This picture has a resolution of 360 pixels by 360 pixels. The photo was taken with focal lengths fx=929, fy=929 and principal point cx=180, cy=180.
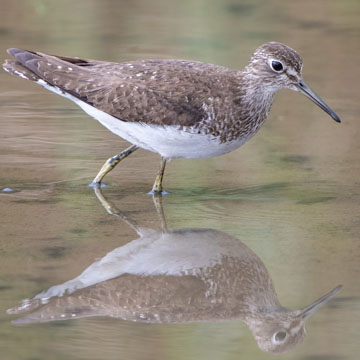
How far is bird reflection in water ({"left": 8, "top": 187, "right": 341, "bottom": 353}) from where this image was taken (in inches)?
237

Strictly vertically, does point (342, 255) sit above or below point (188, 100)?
below

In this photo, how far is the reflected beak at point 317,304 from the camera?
6.11 m

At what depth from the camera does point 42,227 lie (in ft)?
24.7

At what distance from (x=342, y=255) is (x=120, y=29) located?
7.50 metres

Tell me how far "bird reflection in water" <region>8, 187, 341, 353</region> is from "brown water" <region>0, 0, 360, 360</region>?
81 mm

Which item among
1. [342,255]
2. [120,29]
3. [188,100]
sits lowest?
[120,29]

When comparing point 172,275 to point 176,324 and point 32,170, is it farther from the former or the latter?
point 32,170

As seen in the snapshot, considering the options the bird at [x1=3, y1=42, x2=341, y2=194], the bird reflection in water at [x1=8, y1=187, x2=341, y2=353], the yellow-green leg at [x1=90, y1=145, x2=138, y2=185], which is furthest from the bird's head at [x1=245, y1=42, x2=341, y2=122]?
the bird reflection in water at [x1=8, y1=187, x2=341, y2=353]

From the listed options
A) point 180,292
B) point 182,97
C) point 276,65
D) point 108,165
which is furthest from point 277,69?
point 180,292

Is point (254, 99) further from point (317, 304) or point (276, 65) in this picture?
point (317, 304)

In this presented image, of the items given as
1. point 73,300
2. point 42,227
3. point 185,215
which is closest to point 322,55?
point 185,215

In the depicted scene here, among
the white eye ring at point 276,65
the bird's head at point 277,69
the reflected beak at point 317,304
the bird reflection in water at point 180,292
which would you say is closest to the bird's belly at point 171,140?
the bird's head at point 277,69

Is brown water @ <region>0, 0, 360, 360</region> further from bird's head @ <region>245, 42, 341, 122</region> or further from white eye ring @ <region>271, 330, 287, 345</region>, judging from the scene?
bird's head @ <region>245, 42, 341, 122</region>

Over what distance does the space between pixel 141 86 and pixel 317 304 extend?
284 cm
